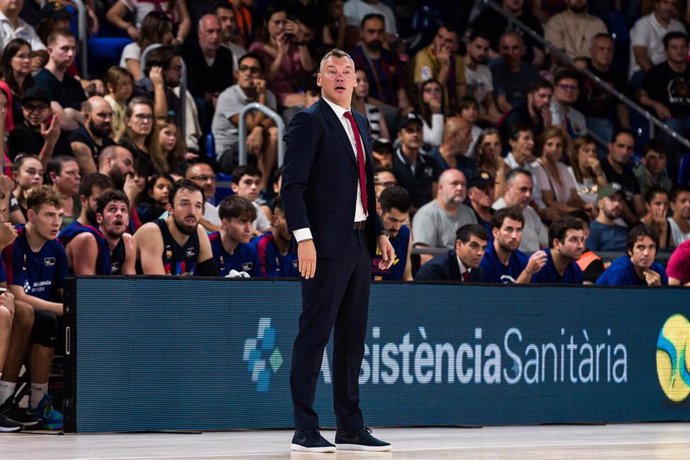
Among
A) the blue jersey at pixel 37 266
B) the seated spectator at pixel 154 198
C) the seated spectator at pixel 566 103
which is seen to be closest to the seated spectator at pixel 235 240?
the seated spectator at pixel 154 198

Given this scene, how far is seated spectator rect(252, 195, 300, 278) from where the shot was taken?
39.4 ft

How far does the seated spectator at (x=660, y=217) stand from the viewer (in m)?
16.0

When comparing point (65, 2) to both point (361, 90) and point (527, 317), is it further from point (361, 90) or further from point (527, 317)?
point (527, 317)

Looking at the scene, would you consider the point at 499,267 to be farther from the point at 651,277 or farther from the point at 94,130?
the point at 94,130

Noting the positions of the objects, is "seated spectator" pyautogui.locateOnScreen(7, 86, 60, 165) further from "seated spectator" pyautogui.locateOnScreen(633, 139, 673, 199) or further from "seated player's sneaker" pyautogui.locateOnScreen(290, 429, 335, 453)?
"seated spectator" pyautogui.locateOnScreen(633, 139, 673, 199)

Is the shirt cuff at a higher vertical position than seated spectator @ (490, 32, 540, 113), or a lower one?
lower

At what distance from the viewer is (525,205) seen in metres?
15.2

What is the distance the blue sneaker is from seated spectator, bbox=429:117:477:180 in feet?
23.7

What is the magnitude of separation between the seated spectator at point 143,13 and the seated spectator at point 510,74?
4.43m

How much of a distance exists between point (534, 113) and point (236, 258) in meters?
6.95

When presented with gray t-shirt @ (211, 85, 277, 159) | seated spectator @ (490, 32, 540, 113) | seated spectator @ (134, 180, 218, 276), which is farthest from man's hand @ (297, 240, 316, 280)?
seated spectator @ (490, 32, 540, 113)

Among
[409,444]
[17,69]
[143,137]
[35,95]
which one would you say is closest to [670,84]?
[143,137]

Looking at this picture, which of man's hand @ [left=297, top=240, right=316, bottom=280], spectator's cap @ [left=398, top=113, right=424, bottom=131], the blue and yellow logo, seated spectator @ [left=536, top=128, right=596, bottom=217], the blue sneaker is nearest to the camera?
man's hand @ [left=297, top=240, right=316, bottom=280]

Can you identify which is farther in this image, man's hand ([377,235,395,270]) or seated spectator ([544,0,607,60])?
seated spectator ([544,0,607,60])
